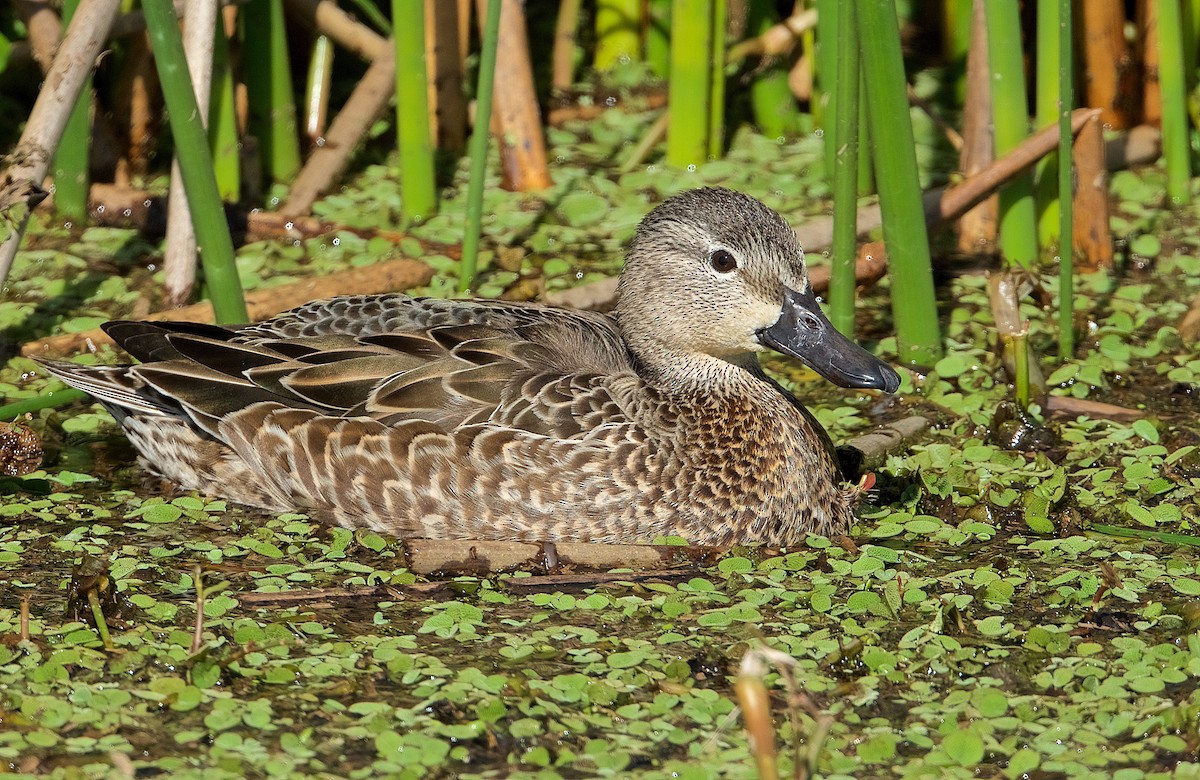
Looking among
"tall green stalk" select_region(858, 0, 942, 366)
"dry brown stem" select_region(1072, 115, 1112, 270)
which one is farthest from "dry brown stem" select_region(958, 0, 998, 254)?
"tall green stalk" select_region(858, 0, 942, 366)

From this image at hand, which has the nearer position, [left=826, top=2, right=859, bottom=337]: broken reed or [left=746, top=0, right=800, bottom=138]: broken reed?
[left=826, top=2, right=859, bottom=337]: broken reed

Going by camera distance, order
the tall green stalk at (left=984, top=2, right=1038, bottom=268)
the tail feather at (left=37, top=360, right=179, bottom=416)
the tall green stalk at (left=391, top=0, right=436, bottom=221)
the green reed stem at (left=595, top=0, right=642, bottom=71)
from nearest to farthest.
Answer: the tail feather at (left=37, top=360, right=179, bottom=416) < the tall green stalk at (left=984, top=2, right=1038, bottom=268) < the tall green stalk at (left=391, top=0, right=436, bottom=221) < the green reed stem at (left=595, top=0, right=642, bottom=71)

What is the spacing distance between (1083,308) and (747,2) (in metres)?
2.50

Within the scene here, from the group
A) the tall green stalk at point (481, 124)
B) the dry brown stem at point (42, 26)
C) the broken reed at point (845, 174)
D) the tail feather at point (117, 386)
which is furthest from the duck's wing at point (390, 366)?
the dry brown stem at point (42, 26)

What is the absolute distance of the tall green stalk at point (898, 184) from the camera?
5520 mm

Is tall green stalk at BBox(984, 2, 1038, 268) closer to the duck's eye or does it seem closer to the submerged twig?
the duck's eye

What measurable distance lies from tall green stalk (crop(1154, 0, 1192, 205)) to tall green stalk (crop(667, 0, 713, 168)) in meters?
1.94

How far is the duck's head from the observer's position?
5.30 m

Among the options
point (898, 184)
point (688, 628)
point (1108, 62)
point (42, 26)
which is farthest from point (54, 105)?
point (1108, 62)

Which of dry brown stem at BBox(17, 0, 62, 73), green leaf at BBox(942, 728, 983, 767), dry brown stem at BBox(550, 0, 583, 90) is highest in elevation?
dry brown stem at BBox(17, 0, 62, 73)

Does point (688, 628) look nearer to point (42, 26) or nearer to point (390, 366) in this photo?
point (390, 366)

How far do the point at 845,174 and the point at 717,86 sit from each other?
2.22 m

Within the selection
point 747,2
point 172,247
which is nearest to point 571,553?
point 172,247

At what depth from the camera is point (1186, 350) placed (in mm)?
6496
